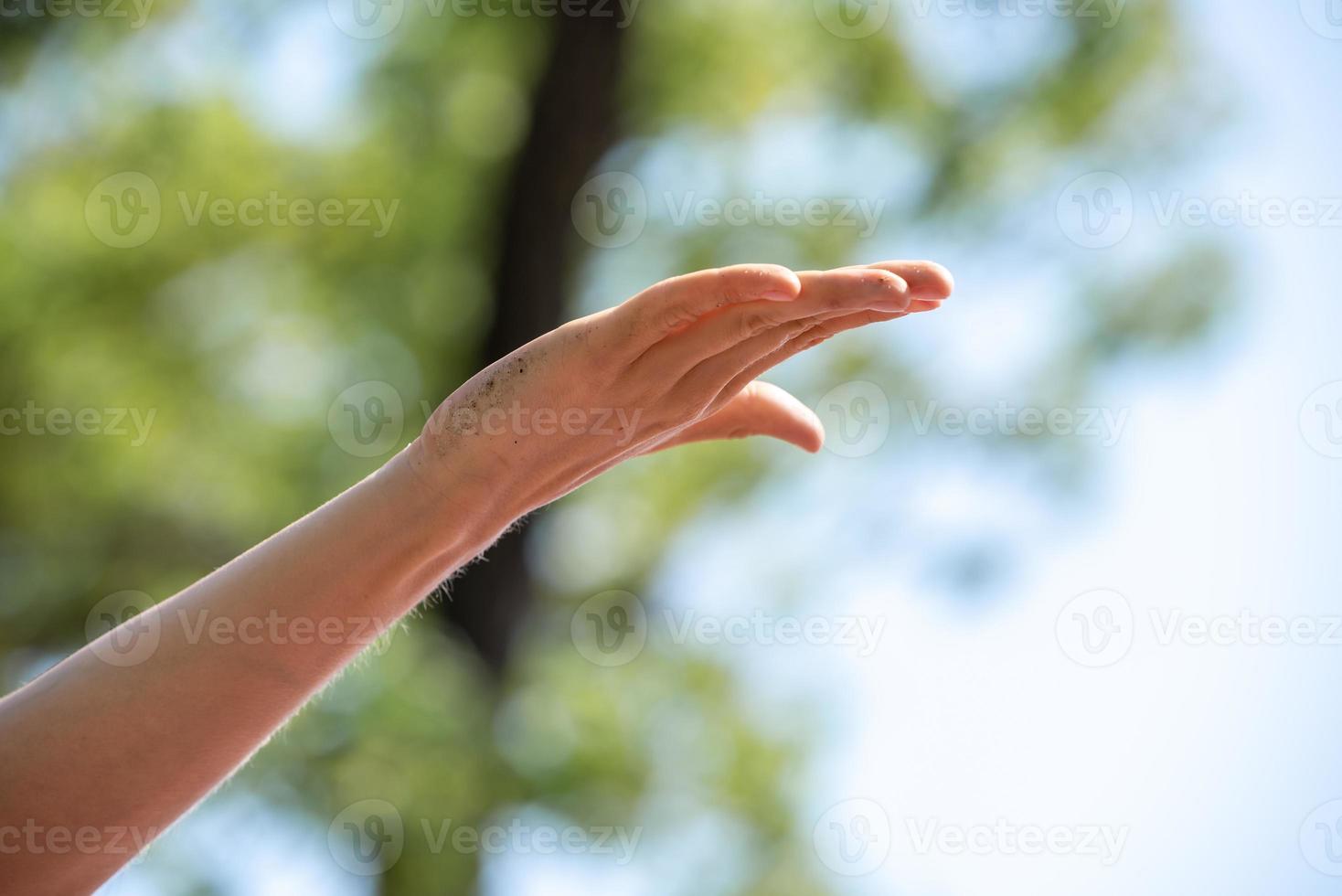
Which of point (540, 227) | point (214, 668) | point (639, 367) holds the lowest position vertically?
point (214, 668)

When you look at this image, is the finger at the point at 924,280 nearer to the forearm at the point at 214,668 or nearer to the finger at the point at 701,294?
the finger at the point at 701,294

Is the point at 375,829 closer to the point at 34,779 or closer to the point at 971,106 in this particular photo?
the point at 34,779

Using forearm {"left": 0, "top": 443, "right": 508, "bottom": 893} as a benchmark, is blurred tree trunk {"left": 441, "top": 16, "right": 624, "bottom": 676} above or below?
above

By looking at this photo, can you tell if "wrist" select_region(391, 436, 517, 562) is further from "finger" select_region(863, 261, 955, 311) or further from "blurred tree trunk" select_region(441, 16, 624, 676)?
"blurred tree trunk" select_region(441, 16, 624, 676)

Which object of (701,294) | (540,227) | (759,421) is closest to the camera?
(701,294)

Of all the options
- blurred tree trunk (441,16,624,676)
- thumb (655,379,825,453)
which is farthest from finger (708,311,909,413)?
blurred tree trunk (441,16,624,676)

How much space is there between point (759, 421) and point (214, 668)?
440 mm

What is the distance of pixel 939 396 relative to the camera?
3.84 meters

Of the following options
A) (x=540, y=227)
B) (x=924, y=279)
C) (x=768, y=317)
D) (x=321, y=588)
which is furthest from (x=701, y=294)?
(x=540, y=227)

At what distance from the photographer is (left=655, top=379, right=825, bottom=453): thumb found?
89 cm

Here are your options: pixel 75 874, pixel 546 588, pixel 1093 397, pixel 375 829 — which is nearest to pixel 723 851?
pixel 546 588

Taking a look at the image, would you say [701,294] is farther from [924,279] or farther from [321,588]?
[321,588]

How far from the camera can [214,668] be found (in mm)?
759

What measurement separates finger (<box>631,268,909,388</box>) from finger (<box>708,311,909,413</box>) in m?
0.02
